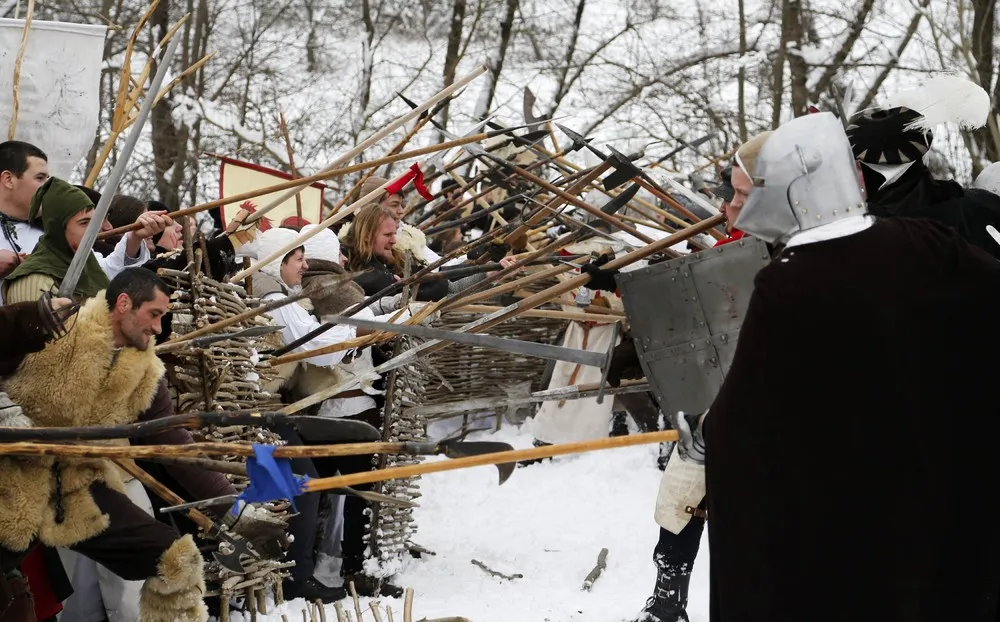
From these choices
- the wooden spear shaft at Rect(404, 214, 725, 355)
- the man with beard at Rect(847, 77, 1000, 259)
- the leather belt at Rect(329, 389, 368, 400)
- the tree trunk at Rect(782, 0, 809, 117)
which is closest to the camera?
the wooden spear shaft at Rect(404, 214, 725, 355)

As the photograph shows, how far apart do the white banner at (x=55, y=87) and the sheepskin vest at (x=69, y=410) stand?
154cm

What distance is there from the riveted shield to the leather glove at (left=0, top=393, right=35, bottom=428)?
1.73 m

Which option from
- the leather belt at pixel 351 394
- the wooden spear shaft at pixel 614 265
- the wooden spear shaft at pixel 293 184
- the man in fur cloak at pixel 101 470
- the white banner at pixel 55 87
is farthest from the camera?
the leather belt at pixel 351 394

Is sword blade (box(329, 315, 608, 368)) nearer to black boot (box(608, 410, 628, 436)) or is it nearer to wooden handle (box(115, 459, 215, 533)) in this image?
wooden handle (box(115, 459, 215, 533))

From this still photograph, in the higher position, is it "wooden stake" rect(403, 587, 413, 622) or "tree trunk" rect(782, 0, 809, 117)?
"tree trunk" rect(782, 0, 809, 117)

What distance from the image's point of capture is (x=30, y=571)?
3.47m

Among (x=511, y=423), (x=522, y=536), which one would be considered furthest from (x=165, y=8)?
(x=522, y=536)

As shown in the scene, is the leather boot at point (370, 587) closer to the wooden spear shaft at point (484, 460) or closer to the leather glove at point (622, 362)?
the leather glove at point (622, 362)

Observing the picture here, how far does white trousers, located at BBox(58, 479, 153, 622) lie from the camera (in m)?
3.93

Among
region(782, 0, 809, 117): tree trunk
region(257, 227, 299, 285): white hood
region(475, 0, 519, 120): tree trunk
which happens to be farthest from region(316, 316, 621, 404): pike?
region(475, 0, 519, 120): tree trunk

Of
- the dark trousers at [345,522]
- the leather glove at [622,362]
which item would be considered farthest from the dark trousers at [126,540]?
the leather glove at [622,362]

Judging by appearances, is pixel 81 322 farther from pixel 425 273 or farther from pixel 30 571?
pixel 425 273

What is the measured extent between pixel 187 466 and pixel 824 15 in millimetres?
12538

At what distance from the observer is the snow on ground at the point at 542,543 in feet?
15.4
